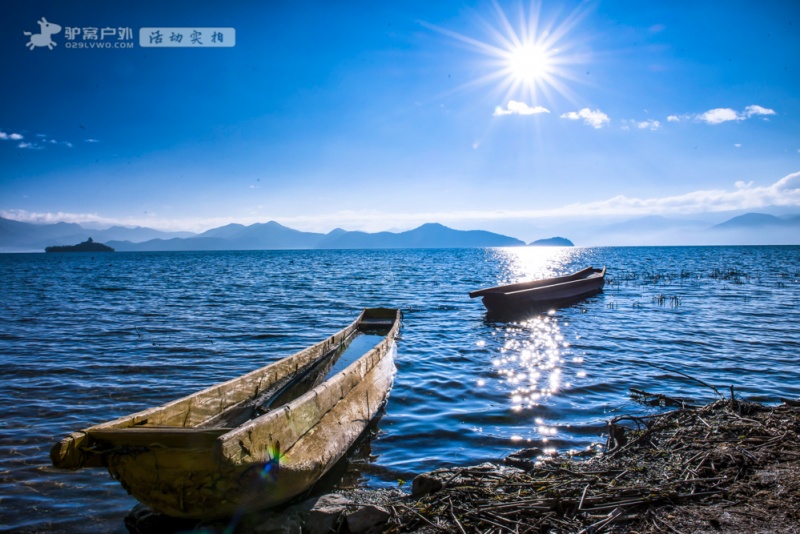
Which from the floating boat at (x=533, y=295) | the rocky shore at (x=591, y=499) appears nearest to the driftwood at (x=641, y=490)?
the rocky shore at (x=591, y=499)

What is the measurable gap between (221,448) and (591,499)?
3627 millimetres

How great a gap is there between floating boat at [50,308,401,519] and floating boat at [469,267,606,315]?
45.6 feet

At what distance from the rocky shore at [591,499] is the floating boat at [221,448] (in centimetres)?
36

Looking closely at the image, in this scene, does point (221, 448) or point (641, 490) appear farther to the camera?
point (641, 490)

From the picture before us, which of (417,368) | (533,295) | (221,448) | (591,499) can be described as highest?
(221,448)

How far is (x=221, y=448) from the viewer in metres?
4.04

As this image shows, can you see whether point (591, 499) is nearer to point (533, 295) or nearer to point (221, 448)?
point (221, 448)

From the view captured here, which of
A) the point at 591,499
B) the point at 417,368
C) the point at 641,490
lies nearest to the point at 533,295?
the point at 417,368

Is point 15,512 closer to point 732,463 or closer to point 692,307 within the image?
point 732,463

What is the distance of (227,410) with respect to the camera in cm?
630

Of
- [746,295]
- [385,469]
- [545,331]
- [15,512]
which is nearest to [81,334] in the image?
[15,512]

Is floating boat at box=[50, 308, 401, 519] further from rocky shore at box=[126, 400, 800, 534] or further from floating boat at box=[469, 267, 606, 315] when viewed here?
floating boat at box=[469, 267, 606, 315]

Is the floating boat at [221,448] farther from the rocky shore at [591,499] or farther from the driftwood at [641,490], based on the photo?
the driftwood at [641,490]

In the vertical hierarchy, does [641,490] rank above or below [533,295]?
below
